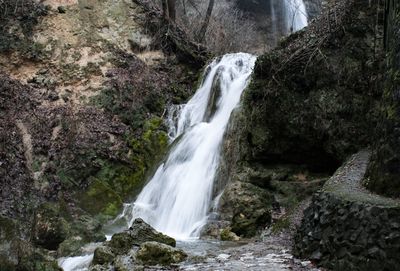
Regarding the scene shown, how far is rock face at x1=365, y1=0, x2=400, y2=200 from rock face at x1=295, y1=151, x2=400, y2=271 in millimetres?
227

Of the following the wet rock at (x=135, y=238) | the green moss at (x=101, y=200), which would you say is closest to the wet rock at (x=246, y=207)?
the wet rock at (x=135, y=238)

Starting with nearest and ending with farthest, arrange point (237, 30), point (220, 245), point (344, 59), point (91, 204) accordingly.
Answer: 1. point (220, 245)
2. point (344, 59)
3. point (91, 204)
4. point (237, 30)

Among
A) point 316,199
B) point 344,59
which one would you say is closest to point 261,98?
point 344,59

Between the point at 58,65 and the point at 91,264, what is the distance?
10021mm

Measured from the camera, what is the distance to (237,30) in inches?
1008

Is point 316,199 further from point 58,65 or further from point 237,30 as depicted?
point 237,30

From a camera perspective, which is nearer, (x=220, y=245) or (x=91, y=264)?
(x=91, y=264)

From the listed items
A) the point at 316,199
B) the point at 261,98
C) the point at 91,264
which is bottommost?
the point at 91,264

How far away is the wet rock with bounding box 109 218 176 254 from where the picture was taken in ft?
26.2

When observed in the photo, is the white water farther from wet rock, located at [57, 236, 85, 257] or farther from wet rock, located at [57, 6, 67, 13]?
wet rock, located at [57, 236, 85, 257]

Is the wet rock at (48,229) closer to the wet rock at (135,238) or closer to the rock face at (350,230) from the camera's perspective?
the wet rock at (135,238)

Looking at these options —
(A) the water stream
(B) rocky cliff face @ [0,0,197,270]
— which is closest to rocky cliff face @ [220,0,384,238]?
(A) the water stream

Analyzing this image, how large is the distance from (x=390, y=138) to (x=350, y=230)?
1410 mm

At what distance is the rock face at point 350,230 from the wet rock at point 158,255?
1.86 meters
